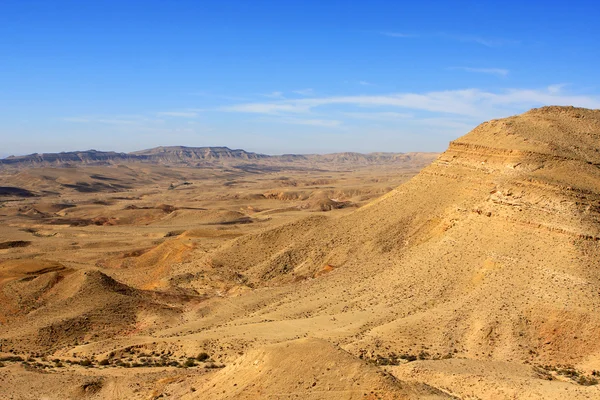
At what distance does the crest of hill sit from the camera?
25.2 meters

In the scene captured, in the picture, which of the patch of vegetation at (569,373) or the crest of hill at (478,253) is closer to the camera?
the patch of vegetation at (569,373)

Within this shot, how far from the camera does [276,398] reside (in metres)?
17.0

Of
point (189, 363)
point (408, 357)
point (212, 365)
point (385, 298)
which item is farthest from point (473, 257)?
point (189, 363)

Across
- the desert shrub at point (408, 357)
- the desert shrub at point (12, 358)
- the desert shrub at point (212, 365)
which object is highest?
the desert shrub at point (408, 357)

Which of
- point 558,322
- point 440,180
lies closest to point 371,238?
point 440,180

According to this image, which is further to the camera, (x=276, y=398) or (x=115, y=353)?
(x=115, y=353)

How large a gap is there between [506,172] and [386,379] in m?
20.4

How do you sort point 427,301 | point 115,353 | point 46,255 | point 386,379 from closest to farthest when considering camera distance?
point 386,379 → point 115,353 → point 427,301 → point 46,255

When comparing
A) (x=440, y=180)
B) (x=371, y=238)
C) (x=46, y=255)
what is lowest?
(x=46, y=255)

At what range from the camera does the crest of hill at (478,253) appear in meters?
25.2

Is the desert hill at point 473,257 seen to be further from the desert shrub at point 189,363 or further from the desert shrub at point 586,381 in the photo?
the desert shrub at point 189,363

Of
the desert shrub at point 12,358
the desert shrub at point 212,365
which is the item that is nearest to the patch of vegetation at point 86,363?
the desert shrub at point 12,358

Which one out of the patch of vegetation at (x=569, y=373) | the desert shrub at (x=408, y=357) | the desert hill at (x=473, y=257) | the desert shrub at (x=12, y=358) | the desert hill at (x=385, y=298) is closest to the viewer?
the desert hill at (x=385, y=298)

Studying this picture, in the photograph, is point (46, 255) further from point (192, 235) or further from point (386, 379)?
point (386, 379)
